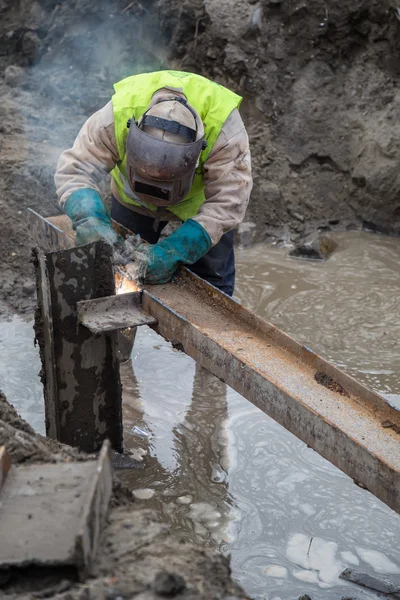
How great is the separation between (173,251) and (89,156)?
733 mm

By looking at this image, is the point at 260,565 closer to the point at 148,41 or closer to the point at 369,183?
the point at 369,183

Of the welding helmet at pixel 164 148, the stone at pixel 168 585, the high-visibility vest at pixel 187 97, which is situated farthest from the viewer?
the high-visibility vest at pixel 187 97

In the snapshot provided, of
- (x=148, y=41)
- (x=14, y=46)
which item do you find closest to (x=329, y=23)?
(x=148, y=41)

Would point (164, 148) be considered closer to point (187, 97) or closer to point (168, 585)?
point (187, 97)

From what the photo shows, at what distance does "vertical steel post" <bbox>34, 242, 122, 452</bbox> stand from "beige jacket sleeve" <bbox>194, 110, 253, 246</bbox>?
0.72 meters

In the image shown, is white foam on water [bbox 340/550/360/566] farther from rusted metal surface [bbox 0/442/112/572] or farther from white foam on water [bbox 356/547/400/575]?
rusted metal surface [bbox 0/442/112/572]

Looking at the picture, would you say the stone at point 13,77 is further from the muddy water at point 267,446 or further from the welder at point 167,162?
the welder at point 167,162

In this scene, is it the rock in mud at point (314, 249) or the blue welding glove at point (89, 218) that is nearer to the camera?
the blue welding glove at point (89, 218)

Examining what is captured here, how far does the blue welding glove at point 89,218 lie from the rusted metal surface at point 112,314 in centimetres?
33

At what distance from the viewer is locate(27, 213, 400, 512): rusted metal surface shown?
10.1 ft

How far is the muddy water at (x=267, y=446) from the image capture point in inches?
156

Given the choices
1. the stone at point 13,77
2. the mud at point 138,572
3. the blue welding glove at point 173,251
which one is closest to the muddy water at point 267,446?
the blue welding glove at point 173,251

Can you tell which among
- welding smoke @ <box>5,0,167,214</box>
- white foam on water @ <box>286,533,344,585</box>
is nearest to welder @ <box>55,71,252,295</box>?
white foam on water @ <box>286,533,344,585</box>

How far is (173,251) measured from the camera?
4211mm
